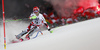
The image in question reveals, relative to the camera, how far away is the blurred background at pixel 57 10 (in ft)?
37.2

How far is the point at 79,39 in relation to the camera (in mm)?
3010

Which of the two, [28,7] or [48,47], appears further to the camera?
[28,7]

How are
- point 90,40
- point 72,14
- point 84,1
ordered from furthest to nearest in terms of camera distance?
point 72,14 → point 84,1 → point 90,40

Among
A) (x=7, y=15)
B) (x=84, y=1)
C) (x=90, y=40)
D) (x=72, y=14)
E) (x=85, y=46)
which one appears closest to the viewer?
(x=85, y=46)

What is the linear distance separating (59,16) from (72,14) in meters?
1.33

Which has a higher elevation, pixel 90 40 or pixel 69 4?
pixel 69 4

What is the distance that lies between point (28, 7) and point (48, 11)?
6.78ft

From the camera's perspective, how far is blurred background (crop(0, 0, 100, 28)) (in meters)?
11.3

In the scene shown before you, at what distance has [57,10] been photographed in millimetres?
12945

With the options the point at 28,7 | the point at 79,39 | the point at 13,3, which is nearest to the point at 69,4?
Answer: the point at 28,7

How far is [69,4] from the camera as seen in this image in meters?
12.0

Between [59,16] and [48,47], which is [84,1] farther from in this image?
[48,47]

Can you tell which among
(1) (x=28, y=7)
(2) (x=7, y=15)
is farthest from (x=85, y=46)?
(1) (x=28, y=7)

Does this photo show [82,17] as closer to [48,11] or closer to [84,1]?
[84,1]
